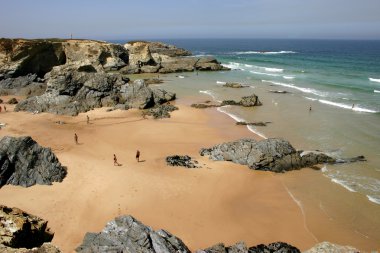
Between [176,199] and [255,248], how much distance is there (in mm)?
5700

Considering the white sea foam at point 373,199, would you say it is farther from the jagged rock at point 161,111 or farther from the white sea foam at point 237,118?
the jagged rock at point 161,111

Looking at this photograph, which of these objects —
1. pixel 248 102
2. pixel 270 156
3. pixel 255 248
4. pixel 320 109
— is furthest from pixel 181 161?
pixel 320 109

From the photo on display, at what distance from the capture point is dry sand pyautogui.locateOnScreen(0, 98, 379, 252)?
15.3 metres

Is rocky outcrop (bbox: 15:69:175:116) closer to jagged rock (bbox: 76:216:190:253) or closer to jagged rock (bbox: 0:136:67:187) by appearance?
jagged rock (bbox: 0:136:67:187)

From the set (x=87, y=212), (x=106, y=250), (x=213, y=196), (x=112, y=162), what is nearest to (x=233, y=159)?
(x=213, y=196)

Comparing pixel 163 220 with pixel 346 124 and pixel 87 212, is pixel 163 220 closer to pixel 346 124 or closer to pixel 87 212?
pixel 87 212

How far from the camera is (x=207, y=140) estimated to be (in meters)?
27.5

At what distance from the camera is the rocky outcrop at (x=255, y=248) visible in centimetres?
1266

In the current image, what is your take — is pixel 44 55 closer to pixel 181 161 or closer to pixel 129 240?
pixel 181 161

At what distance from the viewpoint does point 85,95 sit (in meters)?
37.8

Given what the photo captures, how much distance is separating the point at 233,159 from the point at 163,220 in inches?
317

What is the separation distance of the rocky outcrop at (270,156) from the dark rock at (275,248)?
8.27 metres

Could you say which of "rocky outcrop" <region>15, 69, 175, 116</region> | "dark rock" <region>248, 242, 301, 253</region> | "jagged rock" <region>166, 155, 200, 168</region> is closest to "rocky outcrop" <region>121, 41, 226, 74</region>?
"rocky outcrop" <region>15, 69, 175, 116</region>

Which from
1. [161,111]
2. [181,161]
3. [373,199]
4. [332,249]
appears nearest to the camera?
[332,249]
